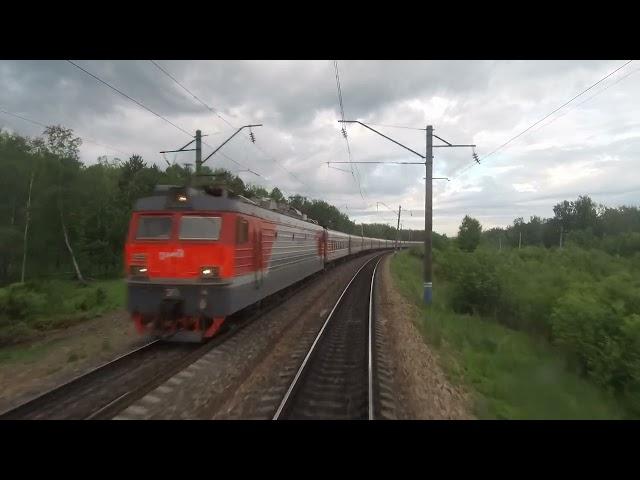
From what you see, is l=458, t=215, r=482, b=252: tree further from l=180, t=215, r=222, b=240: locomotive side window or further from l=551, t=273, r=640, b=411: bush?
l=180, t=215, r=222, b=240: locomotive side window

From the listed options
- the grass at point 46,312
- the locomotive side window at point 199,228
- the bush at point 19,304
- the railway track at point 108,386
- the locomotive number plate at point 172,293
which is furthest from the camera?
the bush at point 19,304

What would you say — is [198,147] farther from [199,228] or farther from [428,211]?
[428,211]

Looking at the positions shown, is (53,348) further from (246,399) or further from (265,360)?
(246,399)

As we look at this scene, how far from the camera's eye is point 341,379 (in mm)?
→ 8422

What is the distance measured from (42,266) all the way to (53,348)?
1209 inches

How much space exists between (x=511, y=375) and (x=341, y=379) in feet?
12.5

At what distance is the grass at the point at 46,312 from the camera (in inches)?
529

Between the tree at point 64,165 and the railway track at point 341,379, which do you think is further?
the tree at point 64,165

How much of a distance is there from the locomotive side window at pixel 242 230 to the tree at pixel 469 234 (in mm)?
26606

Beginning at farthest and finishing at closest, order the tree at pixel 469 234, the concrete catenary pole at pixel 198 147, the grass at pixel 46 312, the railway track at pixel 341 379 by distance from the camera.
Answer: the tree at pixel 469 234
the concrete catenary pole at pixel 198 147
the grass at pixel 46 312
the railway track at pixel 341 379

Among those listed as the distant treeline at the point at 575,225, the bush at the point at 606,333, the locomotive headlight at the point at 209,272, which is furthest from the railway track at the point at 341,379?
the distant treeline at the point at 575,225

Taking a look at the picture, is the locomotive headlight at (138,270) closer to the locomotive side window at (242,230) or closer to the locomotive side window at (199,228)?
the locomotive side window at (199,228)

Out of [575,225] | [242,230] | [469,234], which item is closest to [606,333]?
[242,230]
